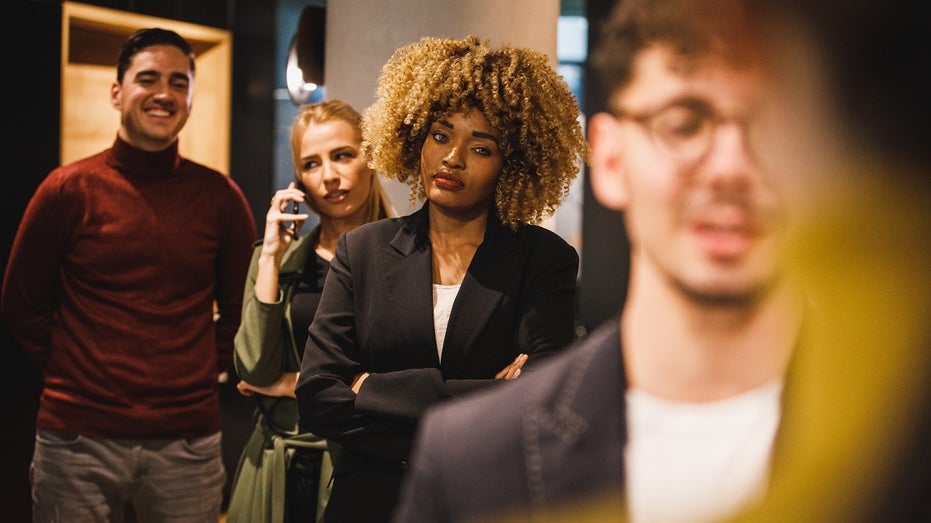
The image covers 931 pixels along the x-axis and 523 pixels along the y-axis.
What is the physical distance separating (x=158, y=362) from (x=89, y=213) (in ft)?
1.60

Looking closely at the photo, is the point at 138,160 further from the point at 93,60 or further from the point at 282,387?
the point at 93,60

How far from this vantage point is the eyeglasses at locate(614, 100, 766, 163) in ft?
3.03

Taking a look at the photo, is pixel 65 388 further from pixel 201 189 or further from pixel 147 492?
pixel 201 189

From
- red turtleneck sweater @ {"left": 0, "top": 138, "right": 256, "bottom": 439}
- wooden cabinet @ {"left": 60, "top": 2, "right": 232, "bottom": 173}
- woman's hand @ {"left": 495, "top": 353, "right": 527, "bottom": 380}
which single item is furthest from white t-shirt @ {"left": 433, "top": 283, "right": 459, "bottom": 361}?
wooden cabinet @ {"left": 60, "top": 2, "right": 232, "bottom": 173}

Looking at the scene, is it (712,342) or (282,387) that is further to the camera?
(282,387)

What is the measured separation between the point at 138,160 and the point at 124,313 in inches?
18.3

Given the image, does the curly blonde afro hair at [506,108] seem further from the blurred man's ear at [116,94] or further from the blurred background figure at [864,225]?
the blurred man's ear at [116,94]

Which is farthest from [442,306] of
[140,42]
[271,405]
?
[140,42]

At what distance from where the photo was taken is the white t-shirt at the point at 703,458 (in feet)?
3.10

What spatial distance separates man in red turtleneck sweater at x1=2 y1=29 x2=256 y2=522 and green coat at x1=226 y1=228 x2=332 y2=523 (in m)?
0.47

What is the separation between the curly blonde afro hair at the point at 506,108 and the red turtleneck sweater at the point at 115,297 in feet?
4.45

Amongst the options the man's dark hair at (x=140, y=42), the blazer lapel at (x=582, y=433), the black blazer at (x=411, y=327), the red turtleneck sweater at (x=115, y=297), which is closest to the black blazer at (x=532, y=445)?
the blazer lapel at (x=582, y=433)

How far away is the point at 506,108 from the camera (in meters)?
1.74

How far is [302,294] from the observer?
8.36 ft
